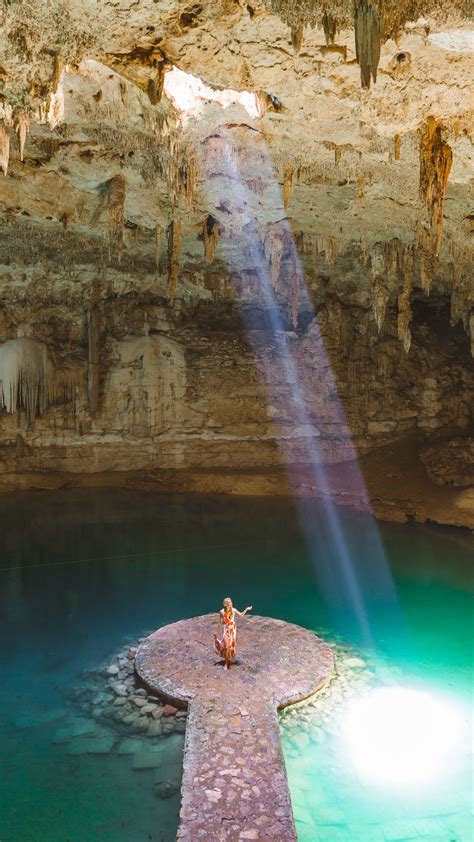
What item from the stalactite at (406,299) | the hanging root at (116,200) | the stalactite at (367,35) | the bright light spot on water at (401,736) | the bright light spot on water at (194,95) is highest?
the stalactite at (406,299)

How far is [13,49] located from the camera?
516 cm

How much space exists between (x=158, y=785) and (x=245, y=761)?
2.22 feet

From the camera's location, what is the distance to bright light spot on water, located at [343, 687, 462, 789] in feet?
14.8

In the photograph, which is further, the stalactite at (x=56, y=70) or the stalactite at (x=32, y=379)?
the stalactite at (x=32, y=379)

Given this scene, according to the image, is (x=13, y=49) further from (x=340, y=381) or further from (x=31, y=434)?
(x=340, y=381)

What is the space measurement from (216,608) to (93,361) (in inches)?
357

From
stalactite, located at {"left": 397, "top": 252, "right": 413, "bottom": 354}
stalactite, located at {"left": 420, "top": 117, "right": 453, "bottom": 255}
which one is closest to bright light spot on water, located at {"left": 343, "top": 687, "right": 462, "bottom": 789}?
stalactite, located at {"left": 420, "top": 117, "right": 453, "bottom": 255}

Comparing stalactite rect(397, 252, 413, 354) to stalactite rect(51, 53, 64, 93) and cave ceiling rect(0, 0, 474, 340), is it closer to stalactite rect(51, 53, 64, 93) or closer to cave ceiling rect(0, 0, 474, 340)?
cave ceiling rect(0, 0, 474, 340)

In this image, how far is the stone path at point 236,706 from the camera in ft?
11.9

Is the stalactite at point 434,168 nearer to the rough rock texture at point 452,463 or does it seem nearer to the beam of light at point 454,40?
the beam of light at point 454,40

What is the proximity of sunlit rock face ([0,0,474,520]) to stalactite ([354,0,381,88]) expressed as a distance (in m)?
0.02

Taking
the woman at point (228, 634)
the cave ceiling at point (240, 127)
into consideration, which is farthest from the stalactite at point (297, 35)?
the woman at point (228, 634)

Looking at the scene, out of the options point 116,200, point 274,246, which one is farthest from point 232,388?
point 116,200

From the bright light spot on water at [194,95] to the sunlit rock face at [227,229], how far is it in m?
0.02
